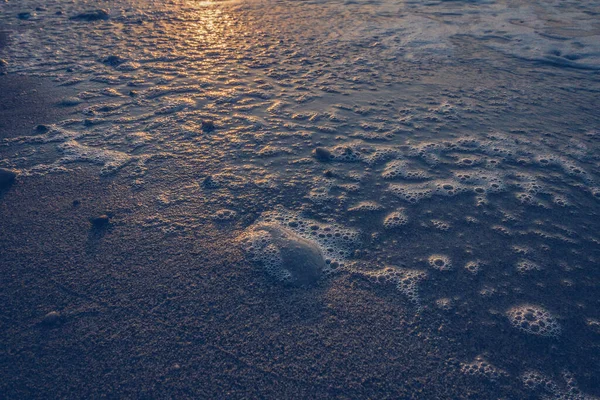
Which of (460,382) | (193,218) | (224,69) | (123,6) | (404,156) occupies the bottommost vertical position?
(460,382)

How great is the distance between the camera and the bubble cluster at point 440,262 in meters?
2.48

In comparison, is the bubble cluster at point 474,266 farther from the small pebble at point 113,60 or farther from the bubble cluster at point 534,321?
the small pebble at point 113,60

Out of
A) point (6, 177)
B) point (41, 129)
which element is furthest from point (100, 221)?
point (41, 129)

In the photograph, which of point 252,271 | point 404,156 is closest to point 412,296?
point 252,271

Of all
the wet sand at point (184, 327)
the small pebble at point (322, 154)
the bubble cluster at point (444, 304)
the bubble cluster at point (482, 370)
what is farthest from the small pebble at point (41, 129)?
the bubble cluster at point (482, 370)

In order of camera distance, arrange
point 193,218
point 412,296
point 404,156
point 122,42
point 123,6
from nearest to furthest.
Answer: point 412,296
point 193,218
point 404,156
point 122,42
point 123,6

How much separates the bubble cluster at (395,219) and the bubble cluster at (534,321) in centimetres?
86

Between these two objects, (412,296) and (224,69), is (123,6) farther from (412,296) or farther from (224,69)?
(412,296)

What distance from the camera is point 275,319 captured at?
214 centimetres

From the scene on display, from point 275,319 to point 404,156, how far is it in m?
1.95

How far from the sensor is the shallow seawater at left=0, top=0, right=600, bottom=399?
2330 mm

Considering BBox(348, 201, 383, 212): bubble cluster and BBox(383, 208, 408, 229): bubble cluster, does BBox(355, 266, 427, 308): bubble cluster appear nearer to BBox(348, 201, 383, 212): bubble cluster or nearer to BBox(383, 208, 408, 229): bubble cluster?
BBox(383, 208, 408, 229): bubble cluster

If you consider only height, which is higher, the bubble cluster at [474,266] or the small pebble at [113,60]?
the small pebble at [113,60]

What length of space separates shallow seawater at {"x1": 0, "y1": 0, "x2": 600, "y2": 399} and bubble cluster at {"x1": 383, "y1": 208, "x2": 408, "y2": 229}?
1 centimetres
